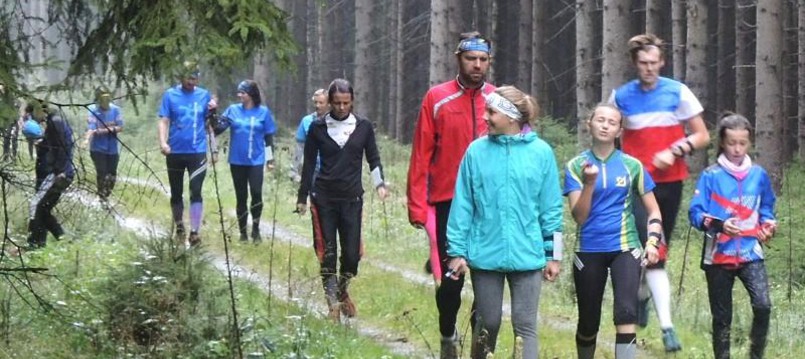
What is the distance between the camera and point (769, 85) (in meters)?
19.0

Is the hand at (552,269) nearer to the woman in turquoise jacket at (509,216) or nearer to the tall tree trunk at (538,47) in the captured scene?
the woman in turquoise jacket at (509,216)

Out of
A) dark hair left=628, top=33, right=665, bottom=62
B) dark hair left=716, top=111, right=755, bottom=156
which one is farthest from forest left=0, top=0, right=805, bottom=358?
dark hair left=628, top=33, right=665, bottom=62

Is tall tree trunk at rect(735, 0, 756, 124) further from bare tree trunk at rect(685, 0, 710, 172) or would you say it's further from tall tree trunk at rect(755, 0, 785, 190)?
tall tree trunk at rect(755, 0, 785, 190)

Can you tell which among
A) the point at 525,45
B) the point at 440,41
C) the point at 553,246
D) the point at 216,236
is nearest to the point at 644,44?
the point at 553,246

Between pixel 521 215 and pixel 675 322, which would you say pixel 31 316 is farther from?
pixel 675 322

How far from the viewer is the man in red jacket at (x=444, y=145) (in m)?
7.47

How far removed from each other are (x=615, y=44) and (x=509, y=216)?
13.7 meters

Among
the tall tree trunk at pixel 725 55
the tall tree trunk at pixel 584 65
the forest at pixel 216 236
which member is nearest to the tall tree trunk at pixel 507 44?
the tall tree trunk at pixel 725 55

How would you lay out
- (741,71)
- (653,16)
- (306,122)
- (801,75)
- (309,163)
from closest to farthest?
(309,163)
(306,122)
(653,16)
(801,75)
(741,71)

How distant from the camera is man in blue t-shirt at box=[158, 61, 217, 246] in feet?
43.0

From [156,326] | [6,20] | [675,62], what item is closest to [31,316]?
[156,326]

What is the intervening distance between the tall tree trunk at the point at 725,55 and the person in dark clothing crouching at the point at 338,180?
2465 centimetres

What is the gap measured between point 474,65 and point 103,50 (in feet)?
7.12

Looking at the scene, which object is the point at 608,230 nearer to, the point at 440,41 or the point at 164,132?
the point at 164,132
